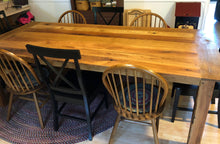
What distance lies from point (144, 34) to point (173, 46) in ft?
1.22

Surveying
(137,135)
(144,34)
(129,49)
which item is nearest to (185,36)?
(144,34)

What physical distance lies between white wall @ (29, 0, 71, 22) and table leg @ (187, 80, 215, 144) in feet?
10.4

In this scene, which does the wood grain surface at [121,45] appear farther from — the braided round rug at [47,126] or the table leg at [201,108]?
the braided round rug at [47,126]

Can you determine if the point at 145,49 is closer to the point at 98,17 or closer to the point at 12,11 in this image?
the point at 98,17

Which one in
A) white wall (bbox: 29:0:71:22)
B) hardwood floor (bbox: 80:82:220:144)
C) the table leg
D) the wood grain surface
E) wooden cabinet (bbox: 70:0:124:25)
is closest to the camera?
the table leg

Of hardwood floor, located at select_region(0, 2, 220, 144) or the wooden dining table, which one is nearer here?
the wooden dining table

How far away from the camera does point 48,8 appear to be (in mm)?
3895

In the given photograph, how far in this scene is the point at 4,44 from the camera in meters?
1.83

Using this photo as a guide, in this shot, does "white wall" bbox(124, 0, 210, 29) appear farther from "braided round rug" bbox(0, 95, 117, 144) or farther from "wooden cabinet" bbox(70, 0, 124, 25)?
"braided round rug" bbox(0, 95, 117, 144)

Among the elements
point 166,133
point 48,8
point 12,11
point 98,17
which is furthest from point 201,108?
point 48,8

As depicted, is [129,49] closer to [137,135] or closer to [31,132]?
[137,135]

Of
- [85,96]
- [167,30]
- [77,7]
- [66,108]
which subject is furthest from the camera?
[77,7]

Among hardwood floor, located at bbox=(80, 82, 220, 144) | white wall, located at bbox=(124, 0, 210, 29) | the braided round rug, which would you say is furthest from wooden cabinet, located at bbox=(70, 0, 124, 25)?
hardwood floor, located at bbox=(80, 82, 220, 144)

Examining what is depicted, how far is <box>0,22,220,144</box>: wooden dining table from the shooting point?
1.28 metres
